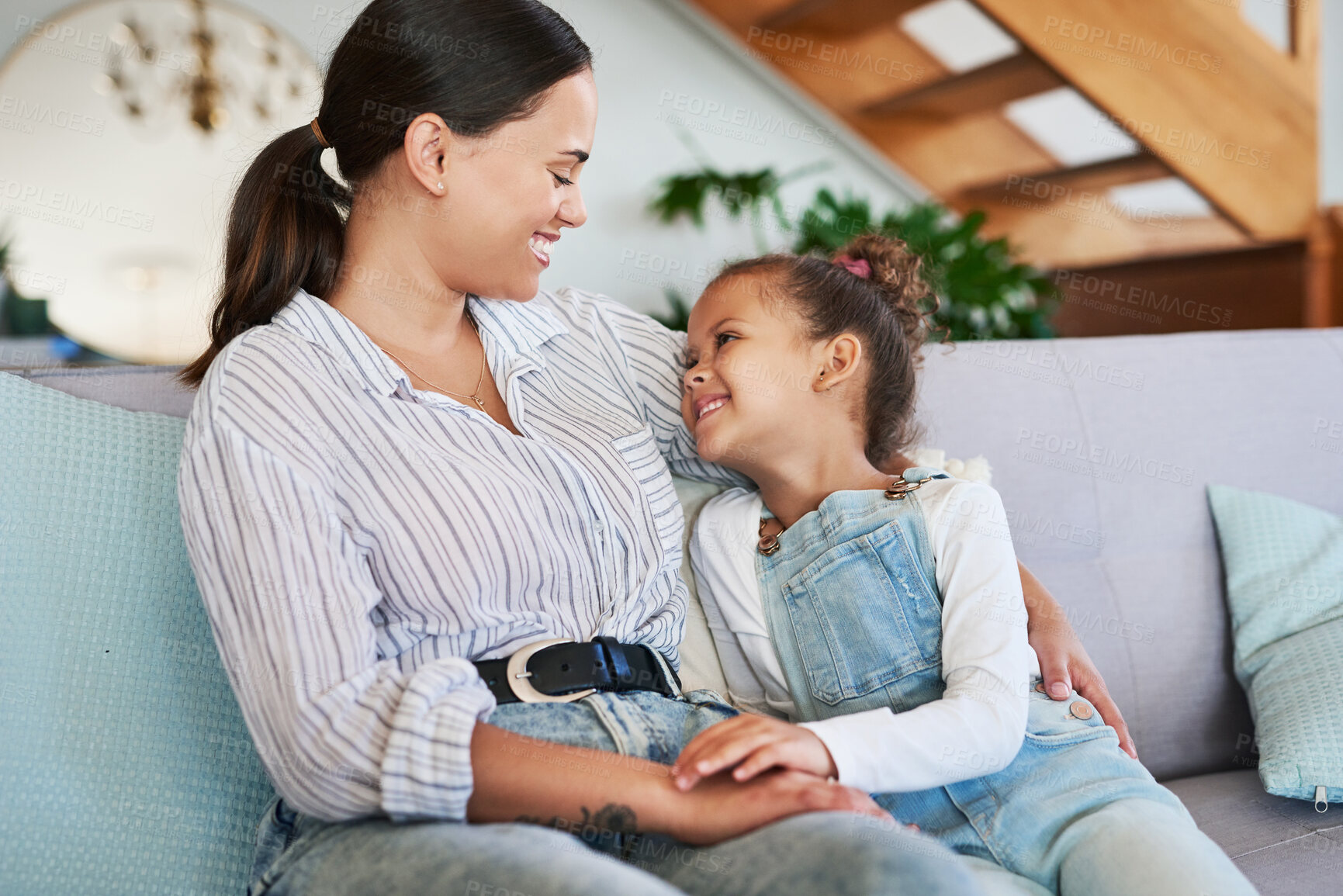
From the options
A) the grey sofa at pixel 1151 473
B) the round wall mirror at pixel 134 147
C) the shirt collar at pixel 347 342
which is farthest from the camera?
the round wall mirror at pixel 134 147

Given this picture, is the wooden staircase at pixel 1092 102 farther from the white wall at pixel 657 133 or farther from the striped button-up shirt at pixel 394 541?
the striped button-up shirt at pixel 394 541

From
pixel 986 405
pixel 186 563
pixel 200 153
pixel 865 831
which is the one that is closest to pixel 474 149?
pixel 186 563

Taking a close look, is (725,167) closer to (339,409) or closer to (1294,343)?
(1294,343)

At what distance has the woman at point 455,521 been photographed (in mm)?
899

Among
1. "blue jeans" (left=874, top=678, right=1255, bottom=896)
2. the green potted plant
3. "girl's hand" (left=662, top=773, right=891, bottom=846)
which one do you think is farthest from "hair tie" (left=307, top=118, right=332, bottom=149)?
the green potted plant

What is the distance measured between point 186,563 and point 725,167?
3204 mm

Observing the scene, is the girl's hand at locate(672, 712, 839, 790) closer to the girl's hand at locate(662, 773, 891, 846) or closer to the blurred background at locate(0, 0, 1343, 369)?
the girl's hand at locate(662, 773, 891, 846)

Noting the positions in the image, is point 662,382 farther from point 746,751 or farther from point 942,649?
point 746,751

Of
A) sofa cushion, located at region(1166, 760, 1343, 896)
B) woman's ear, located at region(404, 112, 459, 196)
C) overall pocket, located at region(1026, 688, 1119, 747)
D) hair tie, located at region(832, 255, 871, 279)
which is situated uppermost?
woman's ear, located at region(404, 112, 459, 196)

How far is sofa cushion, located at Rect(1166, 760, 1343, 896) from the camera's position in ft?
4.16

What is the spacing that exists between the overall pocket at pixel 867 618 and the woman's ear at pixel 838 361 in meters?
0.26

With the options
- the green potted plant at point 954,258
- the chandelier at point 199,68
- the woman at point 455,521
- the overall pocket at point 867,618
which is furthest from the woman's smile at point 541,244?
the chandelier at point 199,68

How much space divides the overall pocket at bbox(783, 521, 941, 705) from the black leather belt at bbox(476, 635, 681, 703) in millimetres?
286

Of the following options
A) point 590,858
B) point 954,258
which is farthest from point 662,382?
point 954,258
